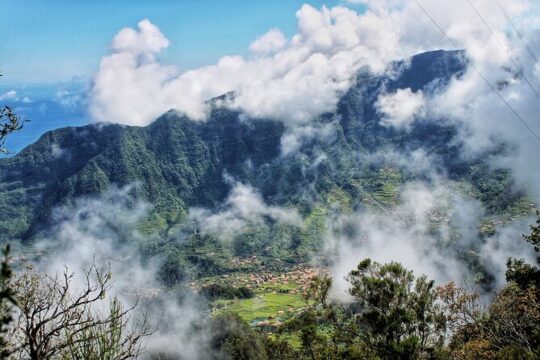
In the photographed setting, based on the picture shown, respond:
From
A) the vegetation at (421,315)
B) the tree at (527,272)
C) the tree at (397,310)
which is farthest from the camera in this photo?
the tree at (527,272)

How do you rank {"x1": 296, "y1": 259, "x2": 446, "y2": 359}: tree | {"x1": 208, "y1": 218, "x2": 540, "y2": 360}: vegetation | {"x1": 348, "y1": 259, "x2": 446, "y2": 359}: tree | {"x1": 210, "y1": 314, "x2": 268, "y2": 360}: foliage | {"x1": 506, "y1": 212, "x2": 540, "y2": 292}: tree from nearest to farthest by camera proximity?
{"x1": 208, "y1": 218, "x2": 540, "y2": 360}: vegetation
{"x1": 296, "y1": 259, "x2": 446, "y2": 359}: tree
{"x1": 348, "y1": 259, "x2": 446, "y2": 359}: tree
{"x1": 506, "y1": 212, "x2": 540, "y2": 292}: tree
{"x1": 210, "y1": 314, "x2": 268, "y2": 360}: foliage

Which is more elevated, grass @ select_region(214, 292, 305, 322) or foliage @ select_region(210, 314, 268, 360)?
grass @ select_region(214, 292, 305, 322)

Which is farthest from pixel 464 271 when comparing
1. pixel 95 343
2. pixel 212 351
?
pixel 95 343

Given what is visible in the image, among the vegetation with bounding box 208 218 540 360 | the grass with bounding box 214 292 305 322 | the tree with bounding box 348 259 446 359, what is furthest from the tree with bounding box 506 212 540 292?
the grass with bounding box 214 292 305 322

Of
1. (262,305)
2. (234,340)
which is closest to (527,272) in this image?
(234,340)

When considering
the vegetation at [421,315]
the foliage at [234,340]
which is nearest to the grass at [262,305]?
the foliage at [234,340]

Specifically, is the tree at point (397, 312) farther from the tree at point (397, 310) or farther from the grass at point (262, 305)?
the grass at point (262, 305)

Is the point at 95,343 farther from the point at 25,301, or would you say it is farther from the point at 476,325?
the point at 476,325

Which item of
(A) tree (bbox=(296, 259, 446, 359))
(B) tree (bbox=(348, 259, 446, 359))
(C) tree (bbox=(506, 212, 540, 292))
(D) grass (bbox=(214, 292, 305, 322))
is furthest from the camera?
(D) grass (bbox=(214, 292, 305, 322))

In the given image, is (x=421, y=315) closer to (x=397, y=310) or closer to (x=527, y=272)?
(x=397, y=310)

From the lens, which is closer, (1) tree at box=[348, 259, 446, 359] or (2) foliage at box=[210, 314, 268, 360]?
(1) tree at box=[348, 259, 446, 359]

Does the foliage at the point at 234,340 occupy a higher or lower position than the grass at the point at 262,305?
lower

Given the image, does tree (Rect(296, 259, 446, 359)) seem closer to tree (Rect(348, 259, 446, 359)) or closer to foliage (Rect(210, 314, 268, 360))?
tree (Rect(348, 259, 446, 359))
